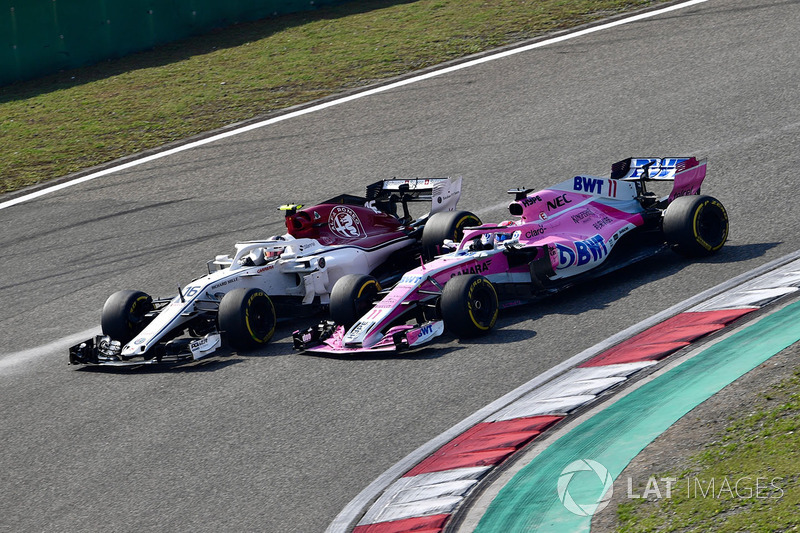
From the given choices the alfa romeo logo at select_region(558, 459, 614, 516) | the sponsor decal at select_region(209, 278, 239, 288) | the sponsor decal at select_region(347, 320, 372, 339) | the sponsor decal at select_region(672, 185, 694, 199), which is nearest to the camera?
the alfa romeo logo at select_region(558, 459, 614, 516)

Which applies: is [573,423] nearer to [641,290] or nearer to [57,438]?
[641,290]

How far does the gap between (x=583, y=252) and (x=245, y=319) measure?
3.50 m

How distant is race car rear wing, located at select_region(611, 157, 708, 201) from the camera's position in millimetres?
11305

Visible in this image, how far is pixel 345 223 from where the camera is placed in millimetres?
11688

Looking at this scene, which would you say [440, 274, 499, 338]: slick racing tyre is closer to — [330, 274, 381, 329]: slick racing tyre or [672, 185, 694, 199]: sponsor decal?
[330, 274, 381, 329]: slick racing tyre

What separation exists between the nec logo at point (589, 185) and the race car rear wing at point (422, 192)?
1.82m

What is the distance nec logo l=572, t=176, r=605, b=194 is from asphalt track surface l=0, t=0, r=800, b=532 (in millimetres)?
981

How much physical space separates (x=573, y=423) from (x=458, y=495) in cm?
117

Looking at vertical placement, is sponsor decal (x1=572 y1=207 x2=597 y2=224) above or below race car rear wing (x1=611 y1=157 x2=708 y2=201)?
below

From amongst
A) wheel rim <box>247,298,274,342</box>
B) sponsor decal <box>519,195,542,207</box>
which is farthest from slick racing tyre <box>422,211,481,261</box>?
wheel rim <box>247,298,274,342</box>

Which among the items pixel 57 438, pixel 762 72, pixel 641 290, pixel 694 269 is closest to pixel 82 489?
pixel 57 438

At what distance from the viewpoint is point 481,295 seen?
955 cm

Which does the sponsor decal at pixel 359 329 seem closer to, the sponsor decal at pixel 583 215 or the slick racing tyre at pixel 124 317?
the slick racing tyre at pixel 124 317

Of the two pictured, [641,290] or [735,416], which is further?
[641,290]
